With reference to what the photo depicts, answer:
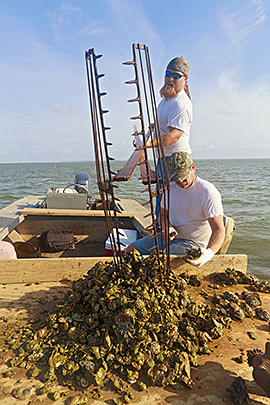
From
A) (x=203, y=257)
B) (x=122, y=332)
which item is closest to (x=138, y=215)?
(x=203, y=257)

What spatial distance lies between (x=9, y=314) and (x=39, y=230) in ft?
9.67

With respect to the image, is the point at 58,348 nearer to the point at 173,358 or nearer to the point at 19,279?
the point at 173,358

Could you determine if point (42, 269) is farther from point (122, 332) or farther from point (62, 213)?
point (62, 213)

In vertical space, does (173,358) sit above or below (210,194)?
below

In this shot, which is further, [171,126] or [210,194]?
[171,126]

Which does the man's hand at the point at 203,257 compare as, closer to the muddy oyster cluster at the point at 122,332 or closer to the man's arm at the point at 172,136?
the muddy oyster cluster at the point at 122,332

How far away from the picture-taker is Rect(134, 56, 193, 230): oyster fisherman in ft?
9.62

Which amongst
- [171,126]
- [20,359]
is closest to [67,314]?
[20,359]

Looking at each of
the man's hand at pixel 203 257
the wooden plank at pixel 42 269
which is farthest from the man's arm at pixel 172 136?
the wooden plank at pixel 42 269

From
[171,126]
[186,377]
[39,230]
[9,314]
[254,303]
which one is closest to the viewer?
[186,377]

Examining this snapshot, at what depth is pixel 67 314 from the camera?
209 cm

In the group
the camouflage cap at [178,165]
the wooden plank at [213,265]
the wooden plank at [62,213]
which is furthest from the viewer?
the wooden plank at [62,213]

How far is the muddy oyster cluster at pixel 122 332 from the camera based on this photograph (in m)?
1.68

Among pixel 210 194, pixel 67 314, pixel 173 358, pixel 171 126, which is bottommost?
pixel 173 358
